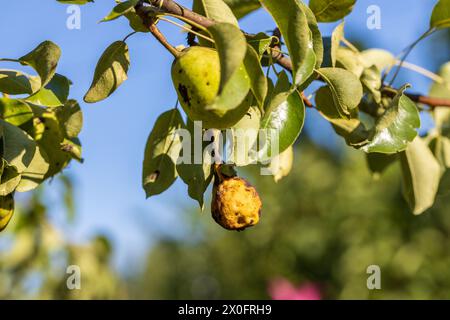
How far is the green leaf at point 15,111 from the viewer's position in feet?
3.40

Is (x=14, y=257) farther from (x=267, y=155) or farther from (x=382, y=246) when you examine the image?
(x=382, y=246)

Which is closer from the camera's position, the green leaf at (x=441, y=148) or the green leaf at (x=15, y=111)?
the green leaf at (x=15, y=111)

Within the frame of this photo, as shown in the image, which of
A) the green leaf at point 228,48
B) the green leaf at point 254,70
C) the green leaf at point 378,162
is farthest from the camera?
the green leaf at point 378,162

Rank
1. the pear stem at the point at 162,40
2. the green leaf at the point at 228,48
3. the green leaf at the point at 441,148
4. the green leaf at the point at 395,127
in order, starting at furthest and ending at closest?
1. the green leaf at the point at 441,148
2. the green leaf at the point at 395,127
3. the pear stem at the point at 162,40
4. the green leaf at the point at 228,48

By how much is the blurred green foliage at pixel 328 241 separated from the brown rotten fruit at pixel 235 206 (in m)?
2.84

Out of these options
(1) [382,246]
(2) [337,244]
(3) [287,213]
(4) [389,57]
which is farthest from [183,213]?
(4) [389,57]

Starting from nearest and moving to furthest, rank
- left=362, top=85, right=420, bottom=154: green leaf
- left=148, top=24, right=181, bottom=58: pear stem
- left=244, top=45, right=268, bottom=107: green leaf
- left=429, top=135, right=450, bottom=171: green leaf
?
left=244, top=45, right=268, bottom=107: green leaf < left=148, top=24, right=181, bottom=58: pear stem < left=362, top=85, right=420, bottom=154: green leaf < left=429, top=135, right=450, bottom=171: green leaf

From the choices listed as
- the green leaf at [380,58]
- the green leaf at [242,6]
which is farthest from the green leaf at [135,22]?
the green leaf at [380,58]

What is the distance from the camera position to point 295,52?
2.63ft

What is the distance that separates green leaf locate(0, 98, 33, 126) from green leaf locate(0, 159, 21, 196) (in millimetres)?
138

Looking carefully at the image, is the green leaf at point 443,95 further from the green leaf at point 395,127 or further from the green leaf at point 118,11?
the green leaf at point 118,11

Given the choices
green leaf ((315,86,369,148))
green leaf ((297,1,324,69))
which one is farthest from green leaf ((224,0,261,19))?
green leaf ((297,1,324,69))

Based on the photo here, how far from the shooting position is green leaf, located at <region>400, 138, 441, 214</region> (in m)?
1.28

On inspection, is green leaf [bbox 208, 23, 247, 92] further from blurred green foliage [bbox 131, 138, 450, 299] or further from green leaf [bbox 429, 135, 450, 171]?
blurred green foliage [bbox 131, 138, 450, 299]
